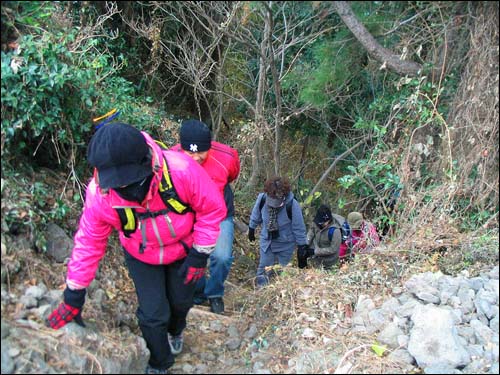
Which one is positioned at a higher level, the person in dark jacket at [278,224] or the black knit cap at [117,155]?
the black knit cap at [117,155]

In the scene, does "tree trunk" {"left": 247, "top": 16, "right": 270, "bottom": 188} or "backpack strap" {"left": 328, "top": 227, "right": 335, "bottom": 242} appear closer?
"backpack strap" {"left": 328, "top": 227, "right": 335, "bottom": 242}

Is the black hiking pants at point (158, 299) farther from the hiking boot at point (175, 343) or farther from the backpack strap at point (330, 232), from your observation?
the backpack strap at point (330, 232)

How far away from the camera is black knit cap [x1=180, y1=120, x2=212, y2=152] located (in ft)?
14.3

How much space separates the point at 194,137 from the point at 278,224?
2043 millimetres

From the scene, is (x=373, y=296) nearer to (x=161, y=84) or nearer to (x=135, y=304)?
(x=135, y=304)

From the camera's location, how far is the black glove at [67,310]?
322cm

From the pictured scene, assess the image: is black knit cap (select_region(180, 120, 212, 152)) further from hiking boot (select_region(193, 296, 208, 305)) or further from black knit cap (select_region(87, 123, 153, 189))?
hiking boot (select_region(193, 296, 208, 305))

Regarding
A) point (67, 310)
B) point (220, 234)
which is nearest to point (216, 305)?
point (220, 234)

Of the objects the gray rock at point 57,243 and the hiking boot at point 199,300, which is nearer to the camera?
the gray rock at point 57,243

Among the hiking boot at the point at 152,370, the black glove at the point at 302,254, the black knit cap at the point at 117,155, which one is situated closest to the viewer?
the black knit cap at the point at 117,155

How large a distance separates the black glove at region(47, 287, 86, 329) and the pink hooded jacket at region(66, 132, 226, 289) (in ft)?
0.18

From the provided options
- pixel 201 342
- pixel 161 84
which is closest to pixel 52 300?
pixel 201 342

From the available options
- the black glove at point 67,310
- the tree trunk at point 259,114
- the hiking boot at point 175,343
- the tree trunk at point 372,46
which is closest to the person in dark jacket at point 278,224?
the tree trunk at point 372,46

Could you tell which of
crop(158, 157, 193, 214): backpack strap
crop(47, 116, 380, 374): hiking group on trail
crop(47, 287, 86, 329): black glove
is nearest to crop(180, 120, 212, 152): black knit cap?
crop(47, 116, 380, 374): hiking group on trail
